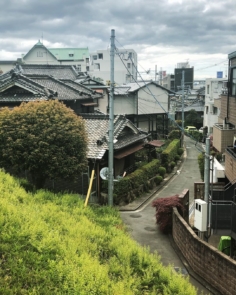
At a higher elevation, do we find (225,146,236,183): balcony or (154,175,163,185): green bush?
(225,146,236,183): balcony

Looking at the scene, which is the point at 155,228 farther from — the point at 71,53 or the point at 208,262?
the point at 71,53

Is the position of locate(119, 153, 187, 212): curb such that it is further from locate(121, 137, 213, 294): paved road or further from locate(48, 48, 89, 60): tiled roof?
locate(48, 48, 89, 60): tiled roof

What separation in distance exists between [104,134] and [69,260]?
14.2 meters

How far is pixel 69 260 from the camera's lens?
7.18 m

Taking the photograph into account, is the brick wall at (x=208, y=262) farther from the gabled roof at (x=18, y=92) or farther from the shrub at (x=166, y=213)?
the gabled roof at (x=18, y=92)

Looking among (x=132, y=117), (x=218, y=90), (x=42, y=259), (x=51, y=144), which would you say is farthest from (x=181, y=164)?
(x=42, y=259)

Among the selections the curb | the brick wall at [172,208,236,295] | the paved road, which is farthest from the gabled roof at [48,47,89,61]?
the brick wall at [172,208,236,295]

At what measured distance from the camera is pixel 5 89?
24.4 meters

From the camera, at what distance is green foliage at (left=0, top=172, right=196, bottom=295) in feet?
20.9

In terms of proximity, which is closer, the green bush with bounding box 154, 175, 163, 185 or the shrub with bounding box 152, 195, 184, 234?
the shrub with bounding box 152, 195, 184, 234

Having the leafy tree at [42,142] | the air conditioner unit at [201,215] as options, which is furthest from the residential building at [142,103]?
the air conditioner unit at [201,215]

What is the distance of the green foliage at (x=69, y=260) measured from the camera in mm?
6367

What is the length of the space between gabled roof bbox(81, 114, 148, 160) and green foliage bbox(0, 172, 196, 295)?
28.7ft

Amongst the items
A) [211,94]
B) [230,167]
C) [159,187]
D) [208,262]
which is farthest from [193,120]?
[208,262]
